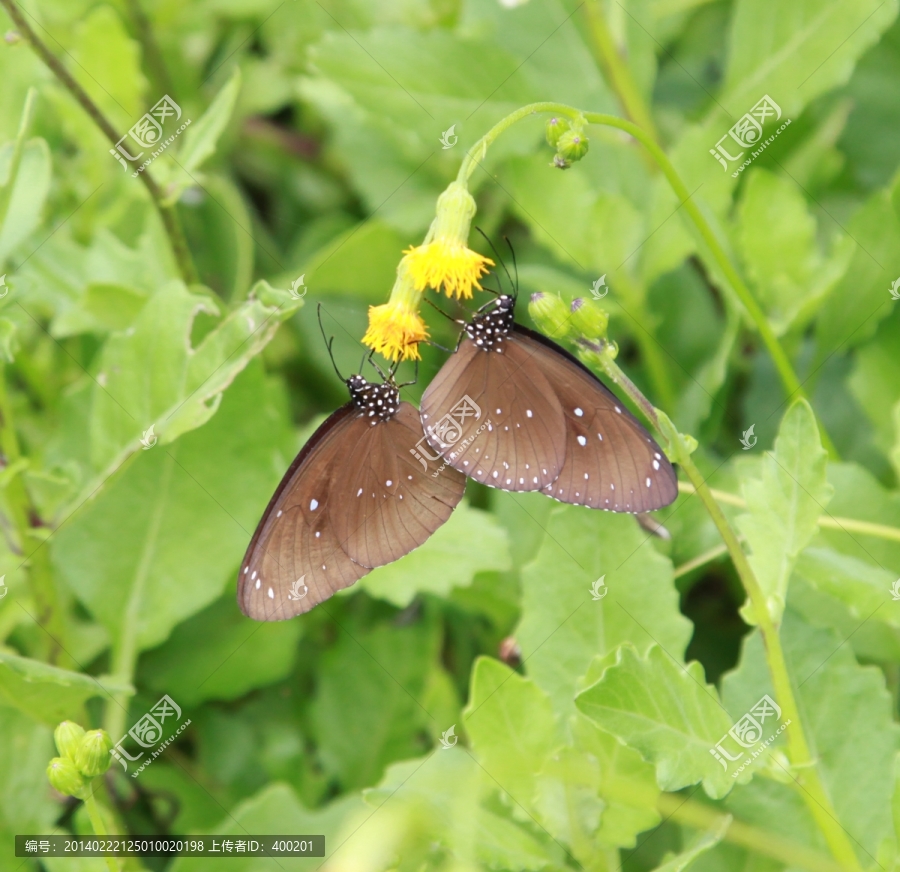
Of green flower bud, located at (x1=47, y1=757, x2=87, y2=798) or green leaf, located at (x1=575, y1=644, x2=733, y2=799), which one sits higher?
green flower bud, located at (x1=47, y1=757, x2=87, y2=798)

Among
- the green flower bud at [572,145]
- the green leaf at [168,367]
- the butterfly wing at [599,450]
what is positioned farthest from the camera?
the green leaf at [168,367]

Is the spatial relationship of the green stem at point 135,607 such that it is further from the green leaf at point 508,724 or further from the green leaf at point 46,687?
the green leaf at point 508,724

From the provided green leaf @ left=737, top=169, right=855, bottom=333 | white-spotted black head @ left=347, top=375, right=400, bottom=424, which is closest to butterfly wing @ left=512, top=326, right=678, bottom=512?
white-spotted black head @ left=347, top=375, right=400, bottom=424

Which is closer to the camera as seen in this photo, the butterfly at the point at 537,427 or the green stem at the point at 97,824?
the green stem at the point at 97,824

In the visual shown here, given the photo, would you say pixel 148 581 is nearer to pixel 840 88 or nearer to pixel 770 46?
pixel 770 46

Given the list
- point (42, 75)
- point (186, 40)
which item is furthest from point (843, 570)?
point (186, 40)

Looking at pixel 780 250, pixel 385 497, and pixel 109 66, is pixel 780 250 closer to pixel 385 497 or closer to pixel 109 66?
pixel 385 497

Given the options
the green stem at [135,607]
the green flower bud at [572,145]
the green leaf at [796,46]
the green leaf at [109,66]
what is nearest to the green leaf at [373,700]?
the green stem at [135,607]

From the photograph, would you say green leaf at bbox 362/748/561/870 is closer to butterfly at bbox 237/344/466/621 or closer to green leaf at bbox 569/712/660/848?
green leaf at bbox 569/712/660/848
